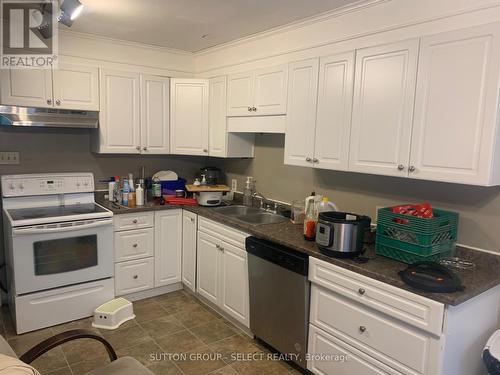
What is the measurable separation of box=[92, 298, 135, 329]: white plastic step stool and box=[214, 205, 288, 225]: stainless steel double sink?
1137 millimetres

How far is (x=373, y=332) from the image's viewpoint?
1.93m

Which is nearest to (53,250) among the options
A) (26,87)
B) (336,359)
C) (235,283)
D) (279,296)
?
(26,87)

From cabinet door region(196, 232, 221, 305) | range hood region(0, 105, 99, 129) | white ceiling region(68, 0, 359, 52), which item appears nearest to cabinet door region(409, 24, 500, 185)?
white ceiling region(68, 0, 359, 52)

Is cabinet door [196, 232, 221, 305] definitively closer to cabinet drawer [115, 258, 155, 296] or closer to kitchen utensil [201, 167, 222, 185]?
cabinet drawer [115, 258, 155, 296]

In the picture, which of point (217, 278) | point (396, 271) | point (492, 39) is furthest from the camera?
point (217, 278)

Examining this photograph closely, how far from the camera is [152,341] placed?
279cm

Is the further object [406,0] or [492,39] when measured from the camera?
[406,0]

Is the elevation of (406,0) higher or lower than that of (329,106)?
higher

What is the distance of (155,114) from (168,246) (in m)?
1.31

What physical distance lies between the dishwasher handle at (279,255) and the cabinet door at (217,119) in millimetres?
1188

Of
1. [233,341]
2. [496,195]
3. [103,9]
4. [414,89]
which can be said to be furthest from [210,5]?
[233,341]

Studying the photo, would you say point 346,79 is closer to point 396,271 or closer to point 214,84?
point 396,271

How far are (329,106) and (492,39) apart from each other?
3.22 feet

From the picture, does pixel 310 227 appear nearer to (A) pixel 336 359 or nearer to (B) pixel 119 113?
(A) pixel 336 359
